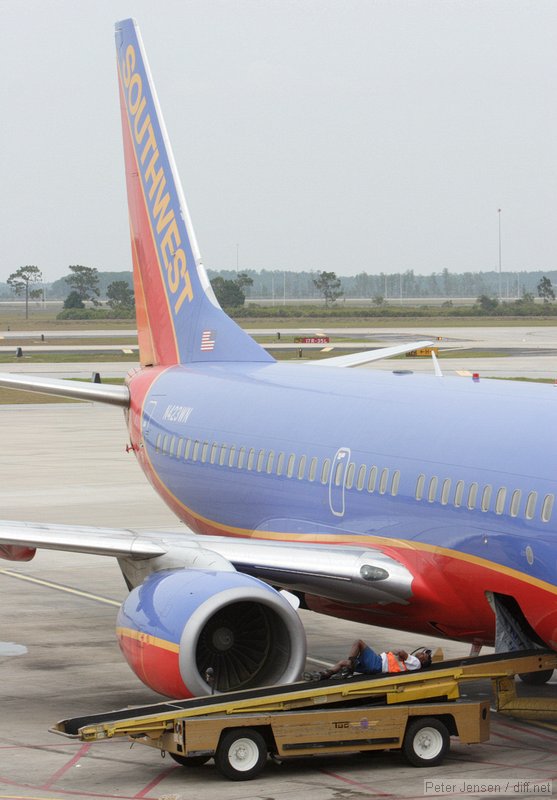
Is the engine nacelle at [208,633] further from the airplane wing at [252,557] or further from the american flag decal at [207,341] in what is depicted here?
the american flag decal at [207,341]

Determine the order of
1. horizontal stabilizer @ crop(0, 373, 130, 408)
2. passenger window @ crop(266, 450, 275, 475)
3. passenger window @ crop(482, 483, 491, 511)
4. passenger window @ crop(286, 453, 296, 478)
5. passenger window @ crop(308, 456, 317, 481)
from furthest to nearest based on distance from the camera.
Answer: horizontal stabilizer @ crop(0, 373, 130, 408), passenger window @ crop(266, 450, 275, 475), passenger window @ crop(286, 453, 296, 478), passenger window @ crop(308, 456, 317, 481), passenger window @ crop(482, 483, 491, 511)

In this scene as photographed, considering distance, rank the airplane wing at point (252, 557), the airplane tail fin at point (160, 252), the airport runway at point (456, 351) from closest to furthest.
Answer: the airplane wing at point (252, 557), the airplane tail fin at point (160, 252), the airport runway at point (456, 351)

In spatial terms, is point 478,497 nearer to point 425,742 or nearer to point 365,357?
point 425,742

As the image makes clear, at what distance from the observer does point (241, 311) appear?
17625 centimetres

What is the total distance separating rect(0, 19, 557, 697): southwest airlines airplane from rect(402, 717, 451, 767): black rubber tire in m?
1.45

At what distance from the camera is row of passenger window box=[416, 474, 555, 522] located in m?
15.1

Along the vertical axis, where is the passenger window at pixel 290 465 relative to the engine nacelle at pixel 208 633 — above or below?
above

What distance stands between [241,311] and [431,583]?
160 metres

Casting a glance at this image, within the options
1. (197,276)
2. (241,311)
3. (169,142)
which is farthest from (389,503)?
(241,311)

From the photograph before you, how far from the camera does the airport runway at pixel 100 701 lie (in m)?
14.1

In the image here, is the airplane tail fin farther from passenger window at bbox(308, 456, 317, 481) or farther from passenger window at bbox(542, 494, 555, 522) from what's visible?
passenger window at bbox(542, 494, 555, 522)

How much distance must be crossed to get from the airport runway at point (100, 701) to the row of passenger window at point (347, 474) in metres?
2.74

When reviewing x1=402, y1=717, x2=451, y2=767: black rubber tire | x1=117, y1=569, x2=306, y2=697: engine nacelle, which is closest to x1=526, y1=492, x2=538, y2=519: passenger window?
x1=402, y1=717, x2=451, y2=767: black rubber tire

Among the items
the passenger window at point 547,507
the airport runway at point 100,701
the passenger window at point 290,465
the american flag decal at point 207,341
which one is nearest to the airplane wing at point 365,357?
the american flag decal at point 207,341
